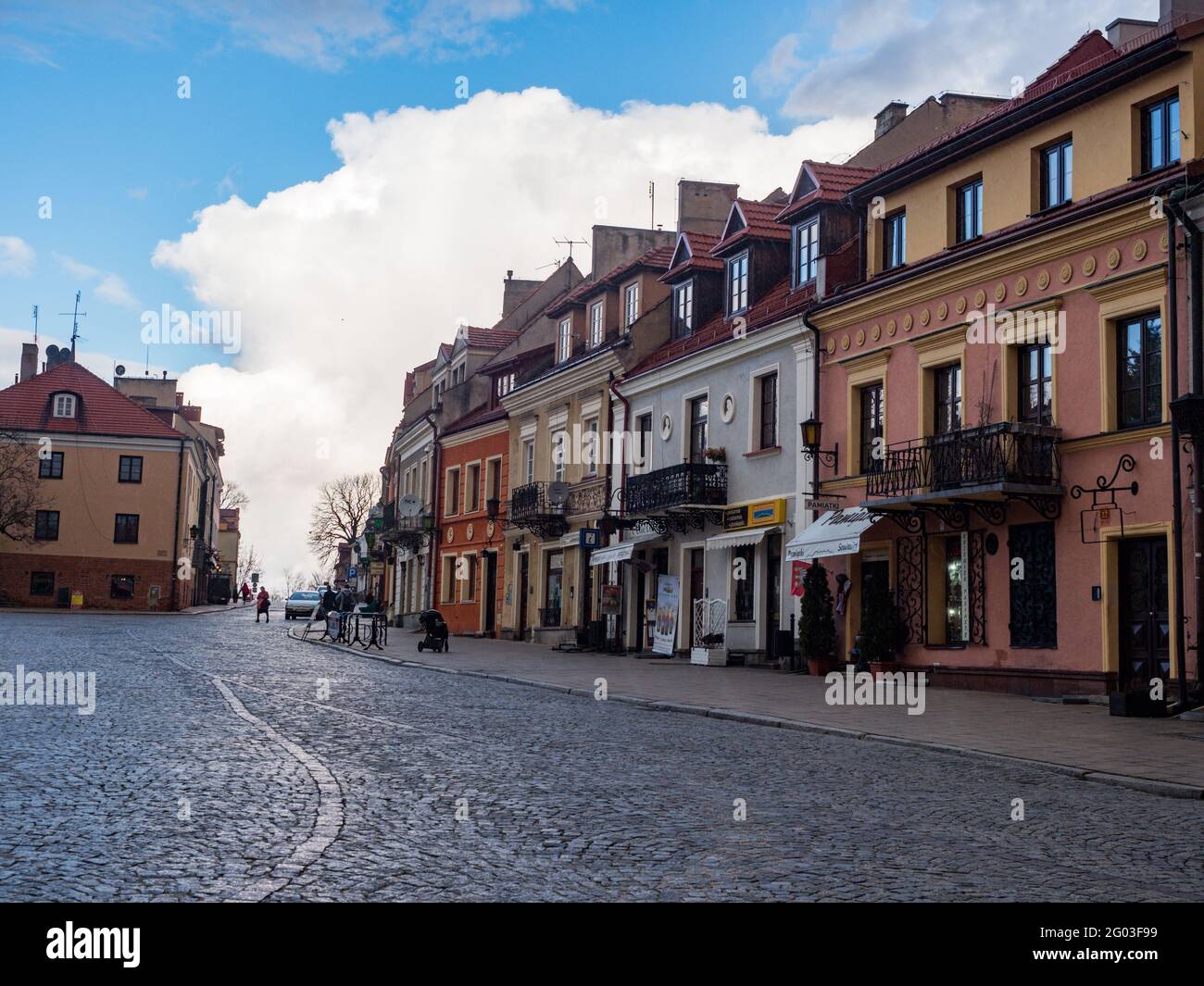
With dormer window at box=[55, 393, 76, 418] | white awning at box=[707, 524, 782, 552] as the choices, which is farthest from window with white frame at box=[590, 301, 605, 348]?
dormer window at box=[55, 393, 76, 418]

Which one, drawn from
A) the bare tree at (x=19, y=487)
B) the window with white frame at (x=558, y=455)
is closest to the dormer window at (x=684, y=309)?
the window with white frame at (x=558, y=455)

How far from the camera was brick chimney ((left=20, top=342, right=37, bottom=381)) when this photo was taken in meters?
77.4

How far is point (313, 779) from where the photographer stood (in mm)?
9602

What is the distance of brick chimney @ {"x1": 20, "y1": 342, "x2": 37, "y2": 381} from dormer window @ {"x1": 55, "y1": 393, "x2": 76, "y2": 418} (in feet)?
44.1

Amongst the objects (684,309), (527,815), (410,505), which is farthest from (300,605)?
(527,815)

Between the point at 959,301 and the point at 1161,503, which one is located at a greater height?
the point at 959,301

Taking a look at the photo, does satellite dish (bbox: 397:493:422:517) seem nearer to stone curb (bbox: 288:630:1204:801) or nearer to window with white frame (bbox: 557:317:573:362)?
window with white frame (bbox: 557:317:573:362)

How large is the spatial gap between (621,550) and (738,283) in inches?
297

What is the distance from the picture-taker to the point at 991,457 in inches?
823

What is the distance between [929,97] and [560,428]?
15025mm

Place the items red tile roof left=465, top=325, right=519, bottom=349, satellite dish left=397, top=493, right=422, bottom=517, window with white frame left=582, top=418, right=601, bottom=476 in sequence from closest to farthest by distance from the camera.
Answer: window with white frame left=582, top=418, right=601, bottom=476 < red tile roof left=465, top=325, right=519, bottom=349 < satellite dish left=397, top=493, right=422, bottom=517

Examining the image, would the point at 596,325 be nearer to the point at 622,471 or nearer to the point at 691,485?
the point at 622,471
